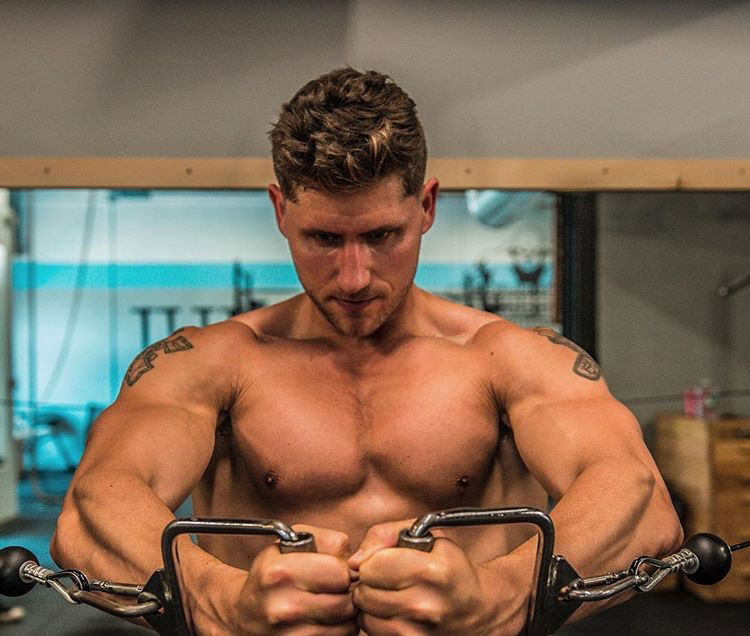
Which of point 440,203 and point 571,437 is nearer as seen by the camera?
point 571,437

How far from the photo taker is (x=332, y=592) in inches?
29.3

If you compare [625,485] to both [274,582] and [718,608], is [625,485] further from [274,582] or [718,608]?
[718,608]

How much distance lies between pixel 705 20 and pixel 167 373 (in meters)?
1.52

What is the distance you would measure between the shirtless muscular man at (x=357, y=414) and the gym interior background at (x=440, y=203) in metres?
0.68

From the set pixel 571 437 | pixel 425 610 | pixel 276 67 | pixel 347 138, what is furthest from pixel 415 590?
pixel 276 67

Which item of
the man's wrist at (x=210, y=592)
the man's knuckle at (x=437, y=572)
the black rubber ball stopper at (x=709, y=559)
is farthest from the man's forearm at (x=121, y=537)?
the black rubber ball stopper at (x=709, y=559)

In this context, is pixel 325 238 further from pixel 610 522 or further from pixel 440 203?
pixel 440 203

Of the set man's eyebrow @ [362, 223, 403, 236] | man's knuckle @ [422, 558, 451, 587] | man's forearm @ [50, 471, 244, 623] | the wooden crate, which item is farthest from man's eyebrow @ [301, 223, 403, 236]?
the wooden crate

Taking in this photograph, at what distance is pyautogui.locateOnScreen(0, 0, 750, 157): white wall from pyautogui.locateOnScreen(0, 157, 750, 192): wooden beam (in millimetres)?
37

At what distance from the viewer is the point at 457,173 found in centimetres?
207

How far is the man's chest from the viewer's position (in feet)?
4.61

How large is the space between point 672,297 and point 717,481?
Answer: 25.9 inches

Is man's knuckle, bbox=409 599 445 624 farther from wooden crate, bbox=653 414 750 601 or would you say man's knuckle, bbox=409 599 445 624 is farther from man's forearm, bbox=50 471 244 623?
wooden crate, bbox=653 414 750 601

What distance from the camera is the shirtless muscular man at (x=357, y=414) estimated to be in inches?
41.9
